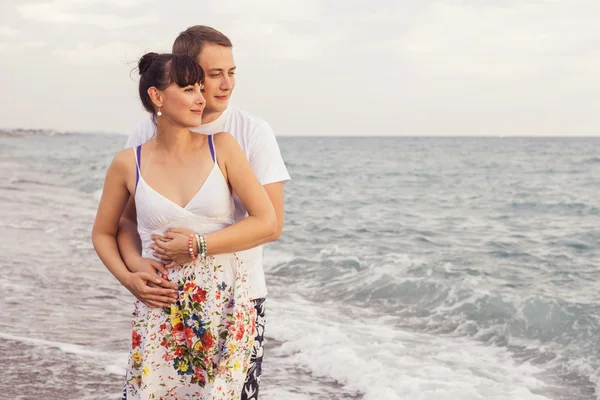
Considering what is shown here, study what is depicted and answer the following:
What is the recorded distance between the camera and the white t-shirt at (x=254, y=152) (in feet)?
8.43

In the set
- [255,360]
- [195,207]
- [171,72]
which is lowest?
[255,360]

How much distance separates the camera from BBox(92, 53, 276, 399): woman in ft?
7.86

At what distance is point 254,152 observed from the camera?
2.64 meters

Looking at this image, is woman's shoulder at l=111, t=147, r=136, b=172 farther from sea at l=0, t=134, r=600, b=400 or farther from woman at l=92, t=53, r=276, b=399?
sea at l=0, t=134, r=600, b=400

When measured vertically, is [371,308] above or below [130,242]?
below

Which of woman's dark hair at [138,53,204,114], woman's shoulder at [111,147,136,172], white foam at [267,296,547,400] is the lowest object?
white foam at [267,296,547,400]

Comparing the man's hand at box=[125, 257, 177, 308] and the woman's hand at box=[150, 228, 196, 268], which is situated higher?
the woman's hand at box=[150, 228, 196, 268]

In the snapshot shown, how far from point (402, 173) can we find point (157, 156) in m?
35.4

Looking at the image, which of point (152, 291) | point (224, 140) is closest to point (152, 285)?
point (152, 291)

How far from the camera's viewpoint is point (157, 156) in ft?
8.15

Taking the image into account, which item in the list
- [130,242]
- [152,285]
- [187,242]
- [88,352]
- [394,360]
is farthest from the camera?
[394,360]

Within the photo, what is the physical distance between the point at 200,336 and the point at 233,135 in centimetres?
74

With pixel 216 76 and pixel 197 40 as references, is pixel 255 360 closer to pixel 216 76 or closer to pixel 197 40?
pixel 216 76

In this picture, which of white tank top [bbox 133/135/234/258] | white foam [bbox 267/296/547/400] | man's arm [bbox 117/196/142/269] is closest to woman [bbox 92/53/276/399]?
white tank top [bbox 133/135/234/258]
